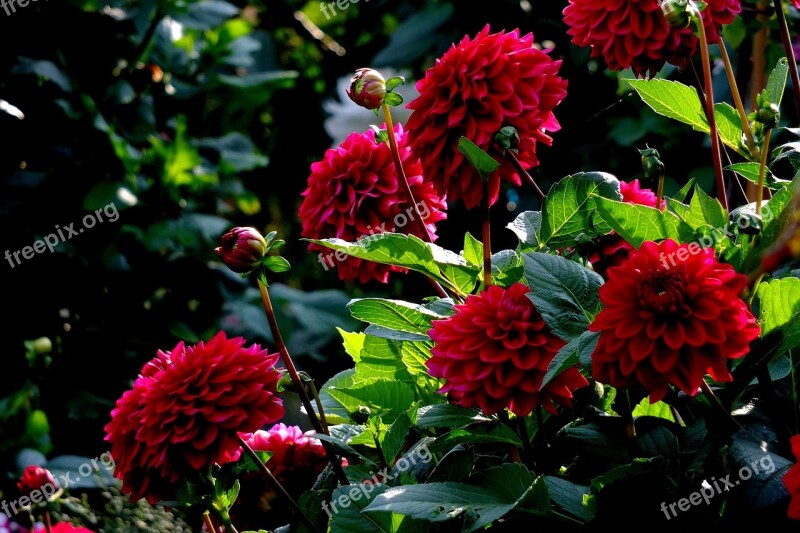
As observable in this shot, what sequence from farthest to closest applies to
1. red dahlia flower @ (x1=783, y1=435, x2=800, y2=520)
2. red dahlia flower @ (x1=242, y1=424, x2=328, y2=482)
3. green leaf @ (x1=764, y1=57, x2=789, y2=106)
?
red dahlia flower @ (x1=242, y1=424, x2=328, y2=482) < green leaf @ (x1=764, y1=57, x2=789, y2=106) < red dahlia flower @ (x1=783, y1=435, x2=800, y2=520)

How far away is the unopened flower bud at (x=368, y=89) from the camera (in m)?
0.69

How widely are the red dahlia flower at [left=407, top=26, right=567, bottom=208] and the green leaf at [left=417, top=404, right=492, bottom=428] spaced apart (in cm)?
14

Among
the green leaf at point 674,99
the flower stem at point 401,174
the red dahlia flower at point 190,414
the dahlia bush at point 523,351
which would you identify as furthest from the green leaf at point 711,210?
the red dahlia flower at point 190,414

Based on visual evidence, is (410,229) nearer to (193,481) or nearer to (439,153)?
(439,153)

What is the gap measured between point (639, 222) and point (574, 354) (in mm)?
104

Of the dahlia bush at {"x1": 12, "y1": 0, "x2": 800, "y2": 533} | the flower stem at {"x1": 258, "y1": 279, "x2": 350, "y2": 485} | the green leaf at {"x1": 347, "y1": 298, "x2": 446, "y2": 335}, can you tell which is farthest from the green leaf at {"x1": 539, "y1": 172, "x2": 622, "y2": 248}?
the flower stem at {"x1": 258, "y1": 279, "x2": 350, "y2": 485}

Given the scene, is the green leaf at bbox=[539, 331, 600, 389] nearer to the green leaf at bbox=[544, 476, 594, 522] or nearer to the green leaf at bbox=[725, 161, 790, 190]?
the green leaf at bbox=[544, 476, 594, 522]

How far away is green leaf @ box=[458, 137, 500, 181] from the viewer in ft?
1.95

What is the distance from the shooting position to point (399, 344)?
0.72 metres

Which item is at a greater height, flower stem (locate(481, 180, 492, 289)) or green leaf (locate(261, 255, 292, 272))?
green leaf (locate(261, 255, 292, 272))

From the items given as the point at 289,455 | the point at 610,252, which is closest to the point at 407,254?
the point at 610,252

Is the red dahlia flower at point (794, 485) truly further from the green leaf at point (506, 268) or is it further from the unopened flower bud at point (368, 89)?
the unopened flower bud at point (368, 89)

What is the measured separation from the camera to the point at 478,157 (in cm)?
60

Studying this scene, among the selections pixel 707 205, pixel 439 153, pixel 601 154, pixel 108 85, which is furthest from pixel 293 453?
pixel 108 85
